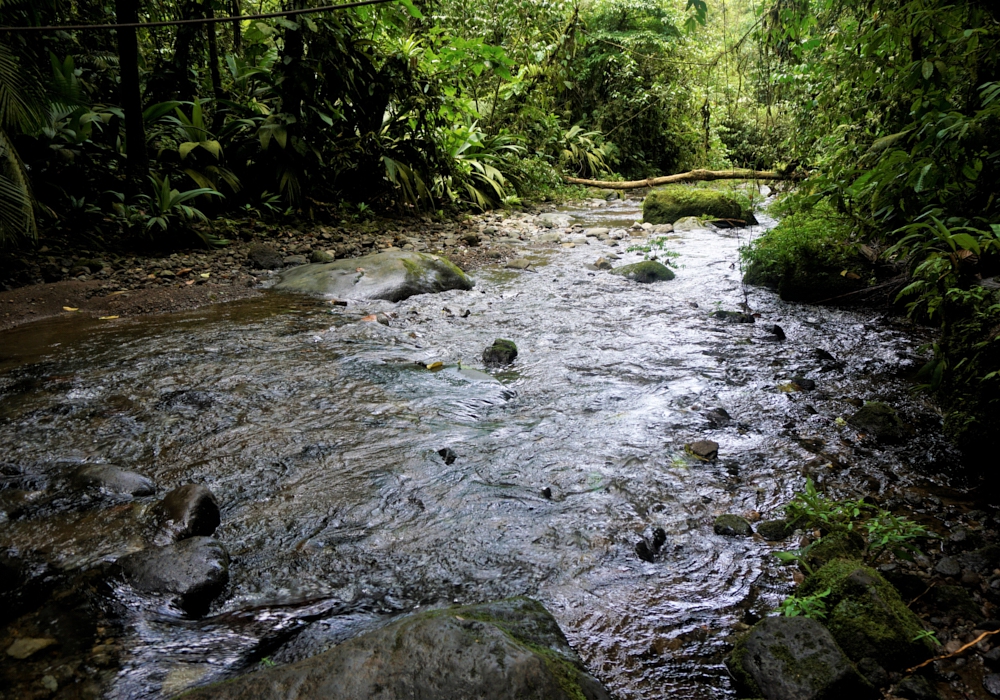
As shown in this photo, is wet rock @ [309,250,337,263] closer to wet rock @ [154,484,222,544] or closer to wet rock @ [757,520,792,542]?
wet rock @ [154,484,222,544]

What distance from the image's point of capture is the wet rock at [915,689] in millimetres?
1669

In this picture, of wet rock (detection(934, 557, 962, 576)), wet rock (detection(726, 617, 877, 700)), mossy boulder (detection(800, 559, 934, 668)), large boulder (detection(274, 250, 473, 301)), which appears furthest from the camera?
large boulder (detection(274, 250, 473, 301))

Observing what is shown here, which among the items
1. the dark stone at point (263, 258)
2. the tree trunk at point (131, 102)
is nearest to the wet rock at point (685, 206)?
the dark stone at point (263, 258)

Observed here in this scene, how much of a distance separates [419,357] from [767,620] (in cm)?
296

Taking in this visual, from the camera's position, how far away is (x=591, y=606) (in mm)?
2092

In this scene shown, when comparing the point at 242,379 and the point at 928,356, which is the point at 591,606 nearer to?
the point at 242,379

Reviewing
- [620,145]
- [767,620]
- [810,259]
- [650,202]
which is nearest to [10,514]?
[767,620]

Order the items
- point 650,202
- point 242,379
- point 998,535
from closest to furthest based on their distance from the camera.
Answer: point 998,535
point 242,379
point 650,202

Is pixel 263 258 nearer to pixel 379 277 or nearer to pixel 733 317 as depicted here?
pixel 379 277

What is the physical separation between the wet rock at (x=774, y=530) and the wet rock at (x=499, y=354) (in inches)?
84.9

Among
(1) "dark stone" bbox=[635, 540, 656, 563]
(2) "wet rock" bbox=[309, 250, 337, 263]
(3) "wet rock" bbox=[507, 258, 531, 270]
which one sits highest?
(2) "wet rock" bbox=[309, 250, 337, 263]

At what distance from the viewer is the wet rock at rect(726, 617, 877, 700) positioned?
1625mm

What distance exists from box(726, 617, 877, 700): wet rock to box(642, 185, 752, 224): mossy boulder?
27.6 feet

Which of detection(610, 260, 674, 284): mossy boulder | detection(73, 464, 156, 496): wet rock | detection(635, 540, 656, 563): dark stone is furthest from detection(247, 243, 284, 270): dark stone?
detection(635, 540, 656, 563): dark stone
